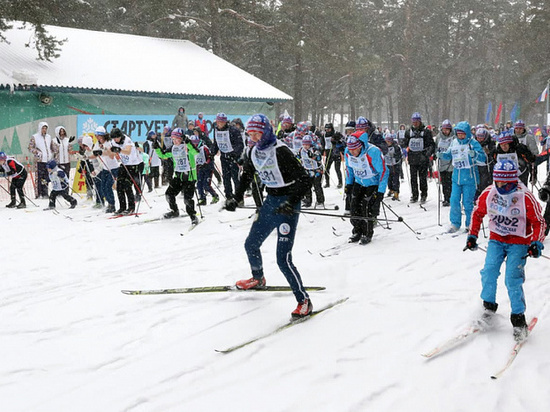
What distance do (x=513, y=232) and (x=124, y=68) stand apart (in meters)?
20.6

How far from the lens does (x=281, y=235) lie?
4.98 meters

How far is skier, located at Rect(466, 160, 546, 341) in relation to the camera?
449cm

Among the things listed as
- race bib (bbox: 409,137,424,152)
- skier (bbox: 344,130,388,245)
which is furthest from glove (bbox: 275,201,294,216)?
race bib (bbox: 409,137,424,152)

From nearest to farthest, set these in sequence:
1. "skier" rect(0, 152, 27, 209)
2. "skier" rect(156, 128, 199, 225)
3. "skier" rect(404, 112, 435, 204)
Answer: "skier" rect(156, 128, 199, 225)
"skier" rect(0, 152, 27, 209)
"skier" rect(404, 112, 435, 204)

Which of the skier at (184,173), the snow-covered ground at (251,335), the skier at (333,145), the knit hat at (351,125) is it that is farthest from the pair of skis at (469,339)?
the skier at (333,145)

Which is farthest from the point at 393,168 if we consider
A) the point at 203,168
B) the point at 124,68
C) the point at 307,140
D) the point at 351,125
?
the point at 124,68

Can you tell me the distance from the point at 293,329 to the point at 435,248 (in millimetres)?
3897

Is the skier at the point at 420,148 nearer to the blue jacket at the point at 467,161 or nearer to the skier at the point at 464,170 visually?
the skier at the point at 464,170

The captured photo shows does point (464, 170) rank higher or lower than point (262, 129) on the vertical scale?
lower

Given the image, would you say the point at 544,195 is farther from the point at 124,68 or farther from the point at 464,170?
the point at 124,68

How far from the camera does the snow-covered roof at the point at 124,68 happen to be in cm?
1850

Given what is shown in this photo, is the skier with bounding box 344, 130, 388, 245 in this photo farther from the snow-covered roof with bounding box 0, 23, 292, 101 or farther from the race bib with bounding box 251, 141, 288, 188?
the snow-covered roof with bounding box 0, 23, 292, 101

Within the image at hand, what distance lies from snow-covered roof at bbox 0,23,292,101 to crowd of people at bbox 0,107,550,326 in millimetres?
5447

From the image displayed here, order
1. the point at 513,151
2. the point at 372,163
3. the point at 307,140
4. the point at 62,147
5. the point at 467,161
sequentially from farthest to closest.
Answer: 1. the point at 62,147
2. the point at 307,140
3. the point at 513,151
4. the point at 467,161
5. the point at 372,163
